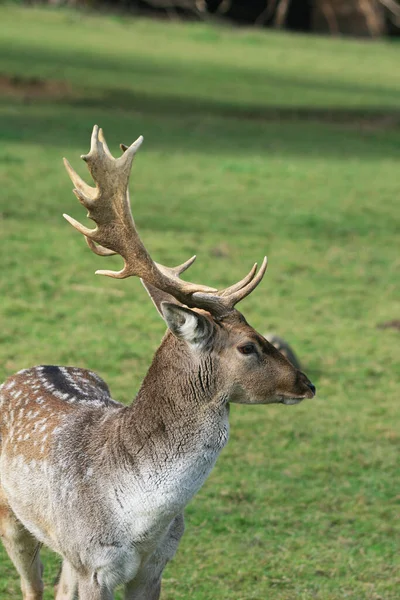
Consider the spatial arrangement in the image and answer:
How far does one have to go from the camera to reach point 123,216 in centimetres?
459

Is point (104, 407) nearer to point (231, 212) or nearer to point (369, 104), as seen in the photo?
point (231, 212)

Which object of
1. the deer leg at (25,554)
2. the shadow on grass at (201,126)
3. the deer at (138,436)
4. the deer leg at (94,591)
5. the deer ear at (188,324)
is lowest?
the shadow on grass at (201,126)

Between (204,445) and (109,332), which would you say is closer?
(204,445)

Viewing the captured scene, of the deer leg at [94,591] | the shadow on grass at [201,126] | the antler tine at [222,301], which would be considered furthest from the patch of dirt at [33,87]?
the deer leg at [94,591]

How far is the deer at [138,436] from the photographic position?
13.8 feet

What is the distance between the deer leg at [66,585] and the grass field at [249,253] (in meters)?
0.43

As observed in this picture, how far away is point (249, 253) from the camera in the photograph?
11.0 metres

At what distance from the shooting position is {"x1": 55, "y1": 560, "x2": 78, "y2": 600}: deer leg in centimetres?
461

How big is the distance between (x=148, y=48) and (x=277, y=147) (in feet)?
25.4

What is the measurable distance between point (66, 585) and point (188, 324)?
128cm

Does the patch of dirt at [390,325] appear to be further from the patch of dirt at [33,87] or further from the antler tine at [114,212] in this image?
the patch of dirt at [33,87]

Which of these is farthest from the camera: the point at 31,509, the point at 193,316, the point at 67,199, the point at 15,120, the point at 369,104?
the point at 369,104

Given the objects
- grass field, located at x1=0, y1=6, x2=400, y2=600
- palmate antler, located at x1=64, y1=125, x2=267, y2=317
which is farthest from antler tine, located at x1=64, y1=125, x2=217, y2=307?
grass field, located at x1=0, y1=6, x2=400, y2=600

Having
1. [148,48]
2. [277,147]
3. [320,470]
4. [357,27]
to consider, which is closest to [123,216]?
[320,470]
